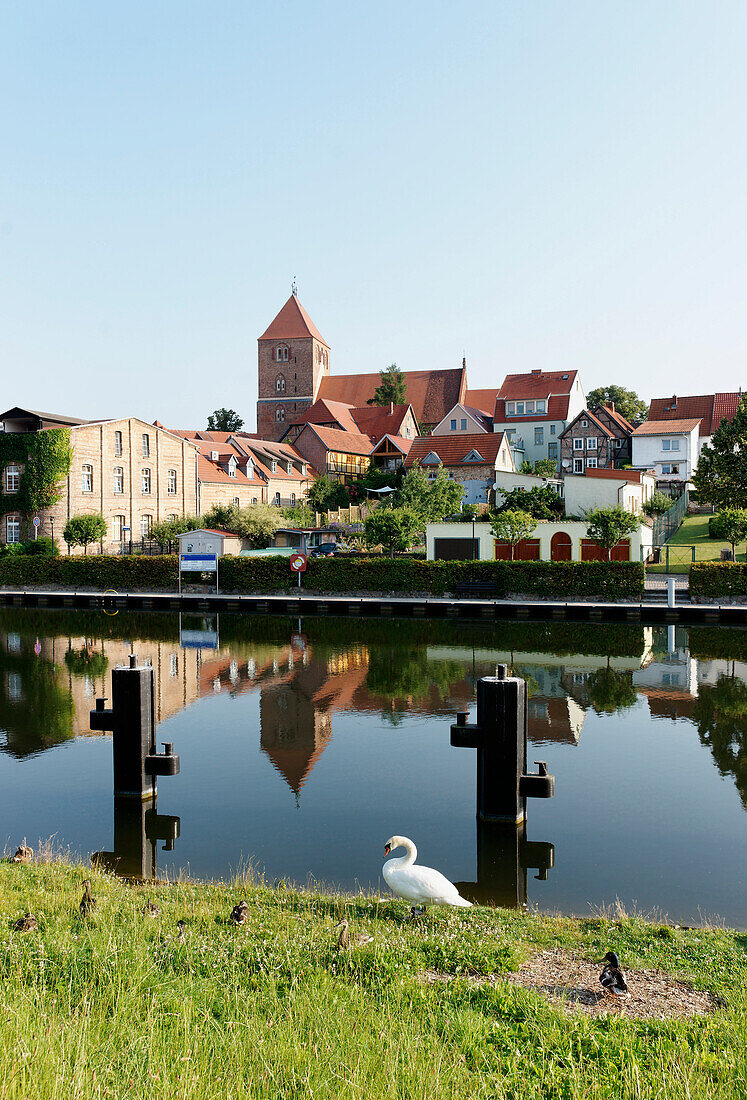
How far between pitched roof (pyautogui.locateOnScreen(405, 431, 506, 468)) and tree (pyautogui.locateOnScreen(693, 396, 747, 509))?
22209 mm

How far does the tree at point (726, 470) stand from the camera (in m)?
42.0

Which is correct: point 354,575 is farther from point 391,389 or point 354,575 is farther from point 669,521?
point 391,389

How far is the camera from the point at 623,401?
97125mm

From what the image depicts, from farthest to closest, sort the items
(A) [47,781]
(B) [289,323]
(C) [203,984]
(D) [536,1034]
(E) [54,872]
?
(B) [289,323] → (A) [47,781] → (E) [54,872] → (C) [203,984] → (D) [536,1034]

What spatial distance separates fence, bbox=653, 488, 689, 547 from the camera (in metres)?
48.1

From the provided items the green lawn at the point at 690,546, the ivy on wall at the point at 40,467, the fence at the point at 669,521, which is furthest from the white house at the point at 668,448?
the ivy on wall at the point at 40,467

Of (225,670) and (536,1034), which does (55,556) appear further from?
(536,1034)

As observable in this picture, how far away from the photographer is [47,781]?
13.0 m

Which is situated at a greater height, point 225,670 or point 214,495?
point 214,495

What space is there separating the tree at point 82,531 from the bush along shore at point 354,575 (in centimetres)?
345

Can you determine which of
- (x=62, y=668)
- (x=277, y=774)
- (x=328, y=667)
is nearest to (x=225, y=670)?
(x=328, y=667)

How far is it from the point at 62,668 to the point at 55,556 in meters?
26.1

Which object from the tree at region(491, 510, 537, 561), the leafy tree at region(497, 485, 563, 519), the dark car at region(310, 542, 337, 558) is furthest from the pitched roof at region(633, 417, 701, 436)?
the dark car at region(310, 542, 337, 558)

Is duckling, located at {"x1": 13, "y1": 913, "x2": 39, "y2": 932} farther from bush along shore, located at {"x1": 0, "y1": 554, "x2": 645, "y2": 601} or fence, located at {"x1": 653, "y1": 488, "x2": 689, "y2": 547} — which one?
fence, located at {"x1": 653, "y1": 488, "x2": 689, "y2": 547}
